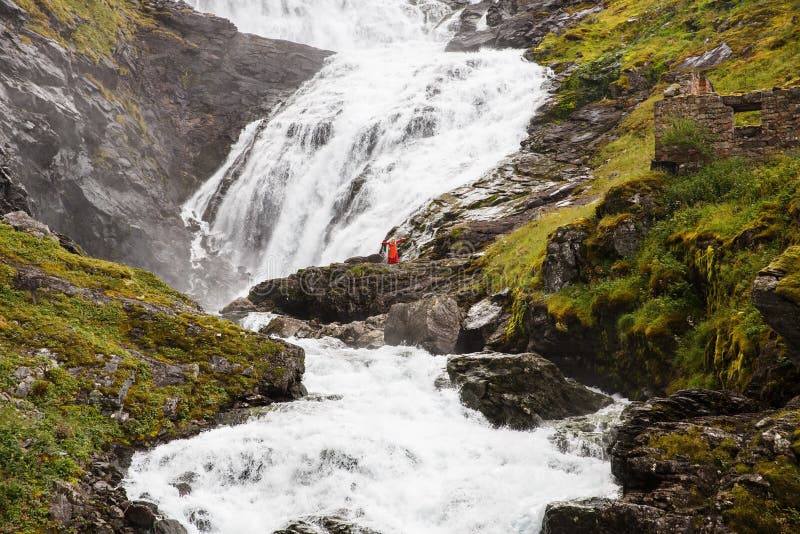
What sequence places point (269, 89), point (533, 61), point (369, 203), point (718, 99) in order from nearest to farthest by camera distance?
1. point (718, 99)
2. point (369, 203)
3. point (533, 61)
4. point (269, 89)

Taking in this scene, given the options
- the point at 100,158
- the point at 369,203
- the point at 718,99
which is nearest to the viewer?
the point at 718,99

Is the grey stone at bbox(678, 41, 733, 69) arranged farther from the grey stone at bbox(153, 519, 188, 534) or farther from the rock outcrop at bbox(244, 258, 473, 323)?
the grey stone at bbox(153, 519, 188, 534)

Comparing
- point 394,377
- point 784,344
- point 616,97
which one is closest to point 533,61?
point 616,97

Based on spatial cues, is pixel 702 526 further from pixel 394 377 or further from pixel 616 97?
pixel 616 97

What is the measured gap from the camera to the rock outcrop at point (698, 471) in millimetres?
6766

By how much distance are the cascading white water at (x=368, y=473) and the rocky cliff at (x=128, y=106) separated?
97.1 ft

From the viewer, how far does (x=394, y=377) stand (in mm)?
16203

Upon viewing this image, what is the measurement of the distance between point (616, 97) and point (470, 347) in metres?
24.8

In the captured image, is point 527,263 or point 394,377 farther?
point 527,263

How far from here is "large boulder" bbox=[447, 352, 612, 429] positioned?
13.0 m

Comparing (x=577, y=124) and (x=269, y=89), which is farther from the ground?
(x=269, y=89)

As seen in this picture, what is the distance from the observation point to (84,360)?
11.6 meters

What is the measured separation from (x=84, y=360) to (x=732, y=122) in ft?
52.0

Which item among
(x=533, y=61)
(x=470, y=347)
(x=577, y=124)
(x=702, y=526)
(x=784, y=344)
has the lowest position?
(x=470, y=347)
